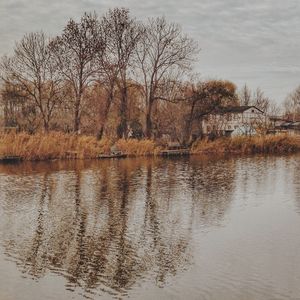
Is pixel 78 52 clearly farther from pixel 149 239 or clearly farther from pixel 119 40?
pixel 149 239

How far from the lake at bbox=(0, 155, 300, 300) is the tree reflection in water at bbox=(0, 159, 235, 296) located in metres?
0.02

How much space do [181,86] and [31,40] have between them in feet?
37.0

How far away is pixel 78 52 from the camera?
106 ft

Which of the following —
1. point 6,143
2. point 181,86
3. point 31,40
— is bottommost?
point 6,143

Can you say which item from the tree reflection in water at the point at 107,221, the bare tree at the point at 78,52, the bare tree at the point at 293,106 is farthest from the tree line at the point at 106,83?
the bare tree at the point at 293,106

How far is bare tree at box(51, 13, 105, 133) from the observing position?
32375mm

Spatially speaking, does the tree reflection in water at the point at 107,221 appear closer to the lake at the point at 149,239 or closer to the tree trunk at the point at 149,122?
the lake at the point at 149,239

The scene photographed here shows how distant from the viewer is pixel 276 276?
6.75m

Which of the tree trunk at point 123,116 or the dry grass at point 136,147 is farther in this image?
the tree trunk at point 123,116

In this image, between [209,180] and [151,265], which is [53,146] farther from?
[151,265]

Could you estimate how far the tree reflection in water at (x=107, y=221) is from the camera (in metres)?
7.00

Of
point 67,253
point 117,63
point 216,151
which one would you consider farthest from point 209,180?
point 117,63

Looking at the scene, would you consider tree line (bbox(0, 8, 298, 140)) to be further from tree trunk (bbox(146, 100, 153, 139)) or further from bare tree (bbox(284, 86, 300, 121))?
bare tree (bbox(284, 86, 300, 121))

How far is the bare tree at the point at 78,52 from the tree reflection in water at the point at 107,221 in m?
15.3
